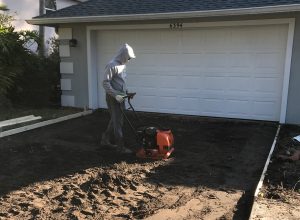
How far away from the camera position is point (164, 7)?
938 centimetres

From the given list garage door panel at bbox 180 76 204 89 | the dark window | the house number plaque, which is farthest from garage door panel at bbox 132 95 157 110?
the dark window

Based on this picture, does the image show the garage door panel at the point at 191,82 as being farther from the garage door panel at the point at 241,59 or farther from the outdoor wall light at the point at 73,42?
the outdoor wall light at the point at 73,42

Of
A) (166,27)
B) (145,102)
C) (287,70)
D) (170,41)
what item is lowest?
(145,102)

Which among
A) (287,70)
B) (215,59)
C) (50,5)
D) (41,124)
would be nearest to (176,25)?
(215,59)

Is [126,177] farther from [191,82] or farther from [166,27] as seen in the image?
[166,27]

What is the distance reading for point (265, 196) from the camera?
4629mm

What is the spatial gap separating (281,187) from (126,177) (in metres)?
Result: 2.09

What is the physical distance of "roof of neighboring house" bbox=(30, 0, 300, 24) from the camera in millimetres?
8055

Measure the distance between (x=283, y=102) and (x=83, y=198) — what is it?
18.9ft

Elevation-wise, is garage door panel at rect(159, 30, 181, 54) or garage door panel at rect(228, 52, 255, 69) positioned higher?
garage door panel at rect(159, 30, 181, 54)

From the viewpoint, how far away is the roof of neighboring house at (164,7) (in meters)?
8.05

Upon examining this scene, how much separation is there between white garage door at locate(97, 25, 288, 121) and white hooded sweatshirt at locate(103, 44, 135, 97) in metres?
3.61

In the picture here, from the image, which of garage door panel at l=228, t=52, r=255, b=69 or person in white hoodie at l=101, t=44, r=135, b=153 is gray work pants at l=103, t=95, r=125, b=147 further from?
garage door panel at l=228, t=52, r=255, b=69

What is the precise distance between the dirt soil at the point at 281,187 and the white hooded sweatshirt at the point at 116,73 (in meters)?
2.77
